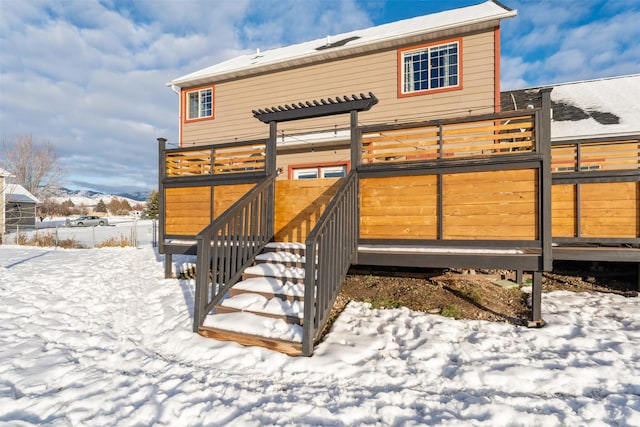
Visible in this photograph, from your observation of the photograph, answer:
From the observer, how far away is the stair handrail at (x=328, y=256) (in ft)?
10.3

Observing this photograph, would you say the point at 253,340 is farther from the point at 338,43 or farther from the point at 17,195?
the point at 17,195

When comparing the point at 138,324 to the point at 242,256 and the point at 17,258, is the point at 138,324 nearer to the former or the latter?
the point at 242,256

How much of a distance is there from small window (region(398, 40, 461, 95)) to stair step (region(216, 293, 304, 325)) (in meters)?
6.74

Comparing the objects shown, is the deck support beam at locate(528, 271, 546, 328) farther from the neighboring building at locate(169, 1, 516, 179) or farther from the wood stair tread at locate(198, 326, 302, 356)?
the neighboring building at locate(169, 1, 516, 179)

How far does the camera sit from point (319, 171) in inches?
365

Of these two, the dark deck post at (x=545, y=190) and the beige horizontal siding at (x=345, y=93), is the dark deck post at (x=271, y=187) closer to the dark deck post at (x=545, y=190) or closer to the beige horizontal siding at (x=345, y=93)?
the dark deck post at (x=545, y=190)

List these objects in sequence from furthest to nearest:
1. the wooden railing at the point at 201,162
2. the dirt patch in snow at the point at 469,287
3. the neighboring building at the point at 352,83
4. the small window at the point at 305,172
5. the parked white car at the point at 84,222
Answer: the parked white car at the point at 84,222 < the small window at the point at 305,172 < the neighboring building at the point at 352,83 < the wooden railing at the point at 201,162 < the dirt patch in snow at the point at 469,287

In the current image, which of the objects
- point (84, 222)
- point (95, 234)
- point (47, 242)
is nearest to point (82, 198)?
point (84, 222)

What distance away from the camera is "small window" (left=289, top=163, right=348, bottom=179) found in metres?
9.03

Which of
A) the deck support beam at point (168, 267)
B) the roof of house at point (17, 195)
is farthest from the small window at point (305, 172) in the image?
the roof of house at point (17, 195)

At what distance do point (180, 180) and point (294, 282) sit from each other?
355cm

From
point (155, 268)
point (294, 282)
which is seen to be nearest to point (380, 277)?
point (294, 282)

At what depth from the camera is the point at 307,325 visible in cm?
314

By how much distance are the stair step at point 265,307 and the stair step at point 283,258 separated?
69 cm
